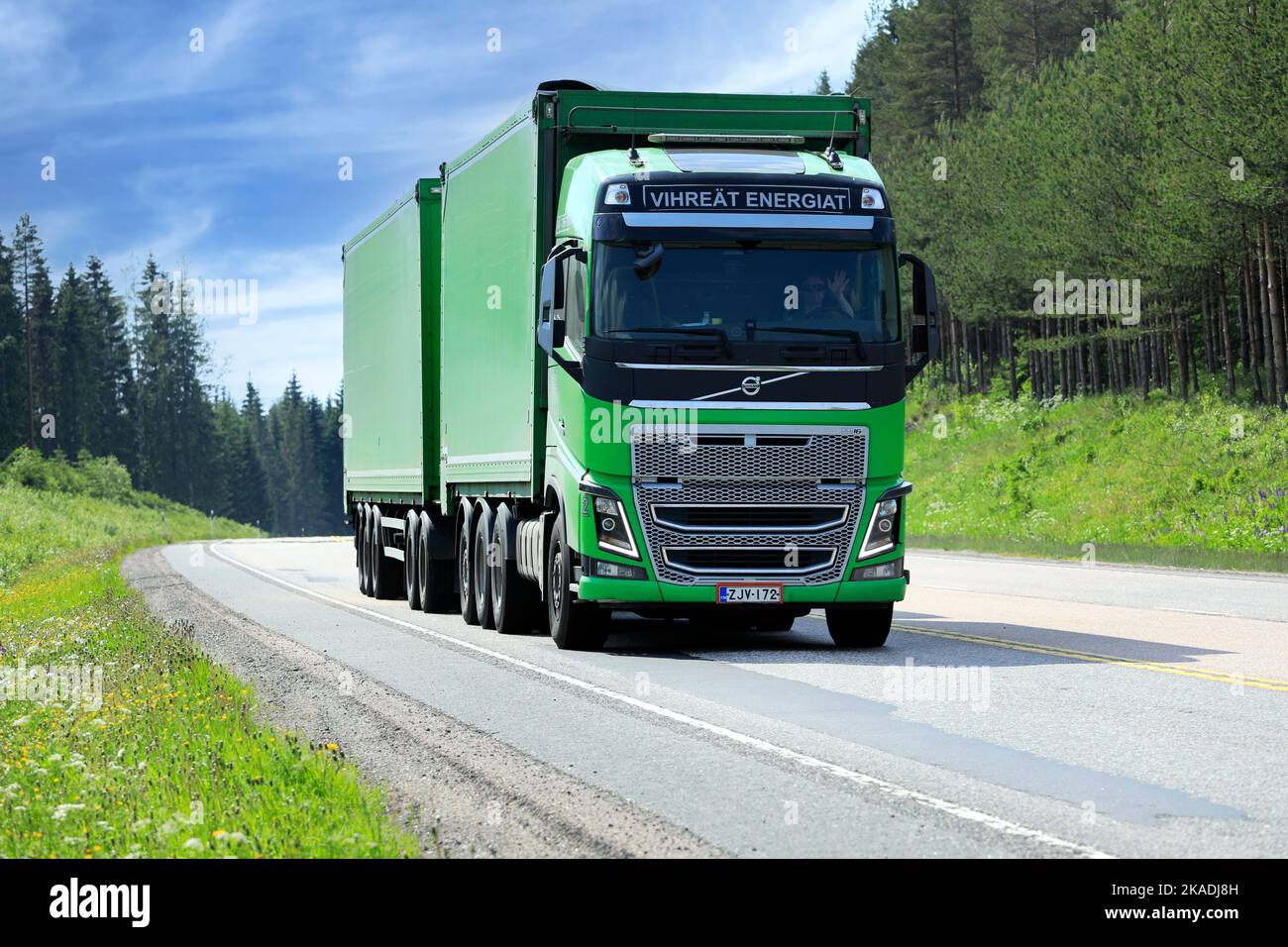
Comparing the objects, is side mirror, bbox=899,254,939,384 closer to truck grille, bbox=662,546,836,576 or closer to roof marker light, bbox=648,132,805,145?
truck grille, bbox=662,546,836,576

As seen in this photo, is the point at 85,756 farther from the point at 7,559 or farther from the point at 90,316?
the point at 90,316

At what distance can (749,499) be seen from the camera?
13844mm

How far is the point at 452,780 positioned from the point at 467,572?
1047 cm

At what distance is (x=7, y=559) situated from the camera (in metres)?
44.0

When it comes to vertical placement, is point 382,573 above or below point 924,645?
above

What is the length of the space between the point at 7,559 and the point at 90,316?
3541 inches

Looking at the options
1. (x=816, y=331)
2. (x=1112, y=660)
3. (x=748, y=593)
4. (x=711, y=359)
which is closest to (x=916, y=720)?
(x=1112, y=660)

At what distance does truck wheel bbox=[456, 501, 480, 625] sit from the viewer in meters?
18.5

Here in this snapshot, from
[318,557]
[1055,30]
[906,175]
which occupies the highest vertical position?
[1055,30]

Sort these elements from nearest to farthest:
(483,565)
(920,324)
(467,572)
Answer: (920,324)
(483,565)
(467,572)

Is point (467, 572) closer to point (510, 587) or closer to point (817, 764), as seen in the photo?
point (510, 587)

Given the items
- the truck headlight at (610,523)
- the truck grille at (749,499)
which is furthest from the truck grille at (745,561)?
the truck headlight at (610,523)

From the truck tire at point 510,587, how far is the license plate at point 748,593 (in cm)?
331
